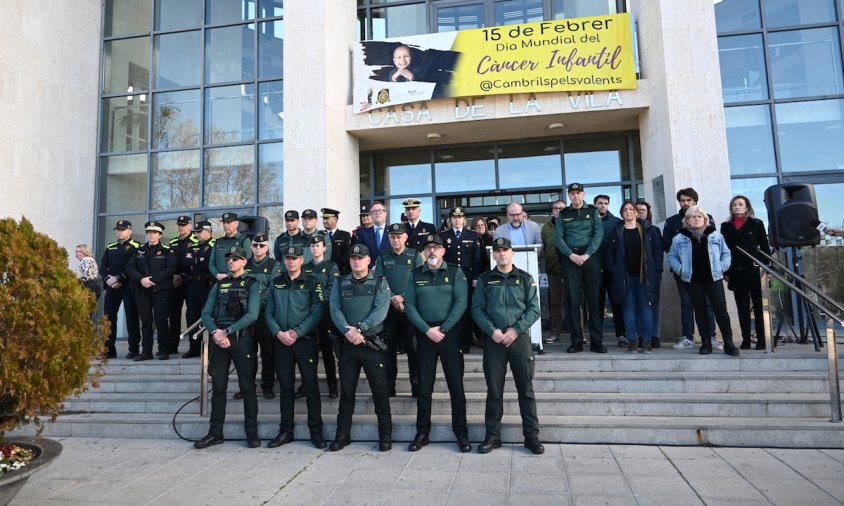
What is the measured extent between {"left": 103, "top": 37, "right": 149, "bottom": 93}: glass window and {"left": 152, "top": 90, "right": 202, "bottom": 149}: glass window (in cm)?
68

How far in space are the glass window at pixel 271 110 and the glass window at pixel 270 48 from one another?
0.28 metres

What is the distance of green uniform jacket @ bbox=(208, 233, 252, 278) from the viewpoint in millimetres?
6734

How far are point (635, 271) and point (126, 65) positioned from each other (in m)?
11.8

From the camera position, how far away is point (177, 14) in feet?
38.2

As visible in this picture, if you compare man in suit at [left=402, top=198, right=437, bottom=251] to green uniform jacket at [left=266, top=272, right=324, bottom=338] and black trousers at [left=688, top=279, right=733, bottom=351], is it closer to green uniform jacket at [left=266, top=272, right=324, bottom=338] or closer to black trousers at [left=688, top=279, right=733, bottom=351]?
green uniform jacket at [left=266, top=272, right=324, bottom=338]

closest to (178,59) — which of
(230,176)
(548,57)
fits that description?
(230,176)

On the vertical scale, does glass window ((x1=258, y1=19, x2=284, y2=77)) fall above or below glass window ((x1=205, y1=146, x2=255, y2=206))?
above

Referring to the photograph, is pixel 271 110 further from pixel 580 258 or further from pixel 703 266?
pixel 703 266

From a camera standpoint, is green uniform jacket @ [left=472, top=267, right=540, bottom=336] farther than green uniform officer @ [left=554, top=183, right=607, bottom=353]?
No

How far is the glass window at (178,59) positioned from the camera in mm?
11375

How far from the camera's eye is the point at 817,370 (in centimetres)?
559

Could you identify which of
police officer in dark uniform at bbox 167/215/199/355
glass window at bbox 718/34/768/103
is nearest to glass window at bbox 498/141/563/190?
glass window at bbox 718/34/768/103

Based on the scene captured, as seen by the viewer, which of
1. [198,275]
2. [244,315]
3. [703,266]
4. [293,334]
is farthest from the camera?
[198,275]

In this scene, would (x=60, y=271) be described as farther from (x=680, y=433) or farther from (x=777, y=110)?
(x=777, y=110)
